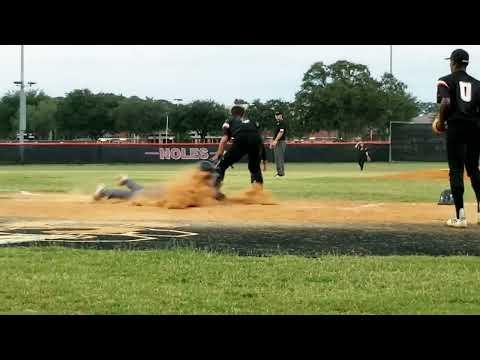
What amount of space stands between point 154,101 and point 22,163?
71.1 metres

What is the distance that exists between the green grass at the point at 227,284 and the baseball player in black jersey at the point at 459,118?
306 cm

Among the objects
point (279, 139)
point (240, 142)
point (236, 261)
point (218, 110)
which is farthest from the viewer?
point (218, 110)

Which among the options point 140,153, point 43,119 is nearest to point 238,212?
point 140,153

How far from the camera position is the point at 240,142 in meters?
14.1

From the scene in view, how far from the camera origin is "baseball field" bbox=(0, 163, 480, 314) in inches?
197

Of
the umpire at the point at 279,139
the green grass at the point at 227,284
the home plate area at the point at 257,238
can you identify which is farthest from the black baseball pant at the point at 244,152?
the umpire at the point at 279,139

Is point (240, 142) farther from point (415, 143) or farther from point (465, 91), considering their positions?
point (415, 143)

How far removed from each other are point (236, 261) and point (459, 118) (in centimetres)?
438

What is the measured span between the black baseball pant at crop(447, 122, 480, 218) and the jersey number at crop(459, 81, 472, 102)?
33 centimetres

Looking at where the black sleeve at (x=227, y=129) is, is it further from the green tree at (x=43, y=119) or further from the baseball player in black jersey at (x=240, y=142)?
the green tree at (x=43, y=119)

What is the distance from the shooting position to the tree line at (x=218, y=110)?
3575 inches

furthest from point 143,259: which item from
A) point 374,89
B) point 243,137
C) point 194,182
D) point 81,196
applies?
point 374,89

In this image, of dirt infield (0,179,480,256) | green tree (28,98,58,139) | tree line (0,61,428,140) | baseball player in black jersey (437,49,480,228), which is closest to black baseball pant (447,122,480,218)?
baseball player in black jersey (437,49,480,228)

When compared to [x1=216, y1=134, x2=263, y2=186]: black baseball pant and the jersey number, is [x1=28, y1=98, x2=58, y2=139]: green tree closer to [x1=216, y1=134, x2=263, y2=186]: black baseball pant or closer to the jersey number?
[x1=216, y1=134, x2=263, y2=186]: black baseball pant
